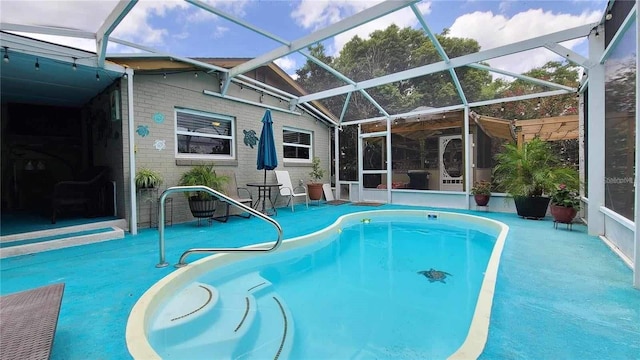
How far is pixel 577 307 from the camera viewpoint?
2033mm

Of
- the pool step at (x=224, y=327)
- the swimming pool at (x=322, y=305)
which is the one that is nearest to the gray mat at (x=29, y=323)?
the swimming pool at (x=322, y=305)

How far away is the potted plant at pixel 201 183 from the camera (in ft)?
17.4

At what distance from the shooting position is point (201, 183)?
18.0 feet

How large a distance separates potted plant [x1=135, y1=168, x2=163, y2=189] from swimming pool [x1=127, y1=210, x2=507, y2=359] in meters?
2.62

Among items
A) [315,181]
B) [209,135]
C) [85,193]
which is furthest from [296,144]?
[85,193]

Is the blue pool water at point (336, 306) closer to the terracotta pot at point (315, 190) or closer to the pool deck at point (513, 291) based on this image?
the pool deck at point (513, 291)

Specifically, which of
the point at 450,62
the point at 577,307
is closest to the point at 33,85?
the point at 450,62

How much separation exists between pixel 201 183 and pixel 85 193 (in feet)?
6.72

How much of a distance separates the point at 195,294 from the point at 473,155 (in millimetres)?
7694

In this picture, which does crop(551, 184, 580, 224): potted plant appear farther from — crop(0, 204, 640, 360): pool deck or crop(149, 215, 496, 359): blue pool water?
crop(149, 215, 496, 359): blue pool water

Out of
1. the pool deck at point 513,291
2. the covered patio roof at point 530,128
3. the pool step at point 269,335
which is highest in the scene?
the covered patio roof at point 530,128

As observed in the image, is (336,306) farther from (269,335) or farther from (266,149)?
(266,149)

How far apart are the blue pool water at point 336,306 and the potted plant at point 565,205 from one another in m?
1.63

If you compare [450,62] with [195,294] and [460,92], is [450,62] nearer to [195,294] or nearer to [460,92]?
[460,92]
